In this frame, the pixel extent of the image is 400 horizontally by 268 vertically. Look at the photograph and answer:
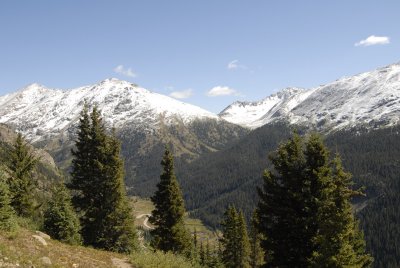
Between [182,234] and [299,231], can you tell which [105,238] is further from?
[299,231]

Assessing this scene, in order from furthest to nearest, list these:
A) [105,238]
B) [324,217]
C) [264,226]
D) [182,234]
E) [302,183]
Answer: [182,234] → [105,238] → [264,226] → [302,183] → [324,217]

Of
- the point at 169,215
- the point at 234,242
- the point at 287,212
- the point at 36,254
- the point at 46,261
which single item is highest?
the point at 287,212

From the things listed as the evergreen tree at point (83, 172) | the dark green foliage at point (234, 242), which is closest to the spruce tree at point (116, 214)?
the evergreen tree at point (83, 172)

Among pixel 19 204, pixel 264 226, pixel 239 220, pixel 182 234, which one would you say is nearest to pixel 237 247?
pixel 239 220

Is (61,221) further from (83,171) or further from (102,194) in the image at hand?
(83,171)

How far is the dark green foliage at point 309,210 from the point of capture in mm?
24184

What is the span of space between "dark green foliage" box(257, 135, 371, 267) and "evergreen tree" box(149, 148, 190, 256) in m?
18.9

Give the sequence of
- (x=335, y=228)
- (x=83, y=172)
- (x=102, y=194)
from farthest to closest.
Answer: (x=83, y=172), (x=102, y=194), (x=335, y=228)

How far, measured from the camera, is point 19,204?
159ft

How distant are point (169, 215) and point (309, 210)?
23630 mm

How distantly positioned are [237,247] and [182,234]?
33151mm

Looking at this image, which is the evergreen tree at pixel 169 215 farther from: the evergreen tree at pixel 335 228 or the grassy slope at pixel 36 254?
the evergreen tree at pixel 335 228

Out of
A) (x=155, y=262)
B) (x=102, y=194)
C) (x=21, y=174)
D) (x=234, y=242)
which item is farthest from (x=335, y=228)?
(x=234, y=242)

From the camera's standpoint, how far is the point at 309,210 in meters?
26.0
